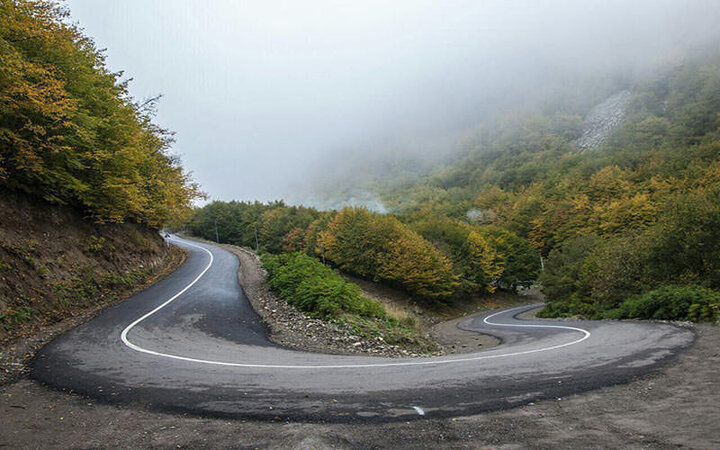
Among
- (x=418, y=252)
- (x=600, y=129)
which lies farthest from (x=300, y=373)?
(x=600, y=129)

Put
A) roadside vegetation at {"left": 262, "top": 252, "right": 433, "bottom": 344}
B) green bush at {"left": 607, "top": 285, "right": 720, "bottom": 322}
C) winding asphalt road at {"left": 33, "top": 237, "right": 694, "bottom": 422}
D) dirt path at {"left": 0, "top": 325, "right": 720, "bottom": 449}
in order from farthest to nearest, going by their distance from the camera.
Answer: roadside vegetation at {"left": 262, "top": 252, "right": 433, "bottom": 344} < green bush at {"left": 607, "top": 285, "right": 720, "bottom": 322} < winding asphalt road at {"left": 33, "top": 237, "right": 694, "bottom": 422} < dirt path at {"left": 0, "top": 325, "right": 720, "bottom": 449}

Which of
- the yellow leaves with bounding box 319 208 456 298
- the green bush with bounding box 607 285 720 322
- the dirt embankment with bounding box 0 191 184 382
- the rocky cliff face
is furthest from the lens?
the rocky cliff face

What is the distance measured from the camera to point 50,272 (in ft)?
41.5

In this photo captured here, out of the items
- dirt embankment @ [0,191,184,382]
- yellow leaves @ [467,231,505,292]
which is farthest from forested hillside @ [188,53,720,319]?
dirt embankment @ [0,191,184,382]

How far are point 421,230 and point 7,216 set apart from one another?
42.9 metres

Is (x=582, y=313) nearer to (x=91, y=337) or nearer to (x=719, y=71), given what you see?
(x=91, y=337)

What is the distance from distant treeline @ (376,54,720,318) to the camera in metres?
17.0

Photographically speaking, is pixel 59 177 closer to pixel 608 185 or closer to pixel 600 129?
pixel 608 185

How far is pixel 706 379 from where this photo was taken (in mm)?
5070

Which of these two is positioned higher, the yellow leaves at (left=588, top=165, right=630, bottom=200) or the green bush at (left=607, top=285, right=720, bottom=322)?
the yellow leaves at (left=588, top=165, right=630, bottom=200)

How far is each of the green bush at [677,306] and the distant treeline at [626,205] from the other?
0.21 meters

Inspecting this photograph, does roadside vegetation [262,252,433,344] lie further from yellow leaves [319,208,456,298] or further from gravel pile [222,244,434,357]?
yellow leaves [319,208,456,298]

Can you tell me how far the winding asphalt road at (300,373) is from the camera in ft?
15.2

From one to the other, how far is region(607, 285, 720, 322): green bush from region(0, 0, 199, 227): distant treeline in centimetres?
2176
